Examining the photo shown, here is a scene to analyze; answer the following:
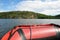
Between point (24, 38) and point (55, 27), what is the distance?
151 cm

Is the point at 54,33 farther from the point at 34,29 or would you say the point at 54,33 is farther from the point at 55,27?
the point at 34,29

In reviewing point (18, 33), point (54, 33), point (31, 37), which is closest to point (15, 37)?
point (18, 33)

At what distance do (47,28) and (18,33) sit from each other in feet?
4.32

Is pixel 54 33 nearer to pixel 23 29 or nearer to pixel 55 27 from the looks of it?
pixel 55 27

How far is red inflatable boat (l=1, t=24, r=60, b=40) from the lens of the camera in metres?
6.62

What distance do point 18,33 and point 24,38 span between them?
29cm

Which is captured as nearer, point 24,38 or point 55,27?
point 24,38

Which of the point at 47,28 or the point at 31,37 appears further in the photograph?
the point at 47,28

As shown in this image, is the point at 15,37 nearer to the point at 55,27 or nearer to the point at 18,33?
the point at 18,33

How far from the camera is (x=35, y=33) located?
6879 mm

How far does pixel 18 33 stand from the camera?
664 centimetres

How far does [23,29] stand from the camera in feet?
22.6

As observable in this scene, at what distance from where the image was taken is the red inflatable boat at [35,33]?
21.7 feet

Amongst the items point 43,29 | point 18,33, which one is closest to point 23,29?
point 18,33
